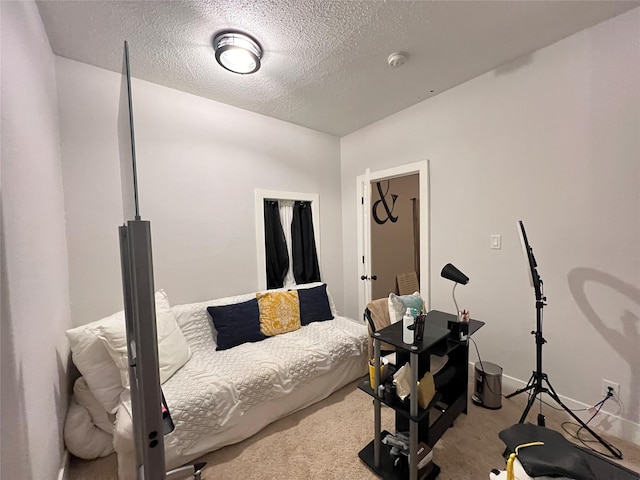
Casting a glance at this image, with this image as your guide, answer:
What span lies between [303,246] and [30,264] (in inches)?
89.6

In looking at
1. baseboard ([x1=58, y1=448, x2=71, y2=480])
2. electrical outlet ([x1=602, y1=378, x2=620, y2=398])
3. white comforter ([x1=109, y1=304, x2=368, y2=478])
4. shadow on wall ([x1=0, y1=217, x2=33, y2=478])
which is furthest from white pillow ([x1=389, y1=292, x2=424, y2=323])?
baseboard ([x1=58, y1=448, x2=71, y2=480])

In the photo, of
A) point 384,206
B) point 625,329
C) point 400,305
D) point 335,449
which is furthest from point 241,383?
point 384,206

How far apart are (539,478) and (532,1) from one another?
7.38ft

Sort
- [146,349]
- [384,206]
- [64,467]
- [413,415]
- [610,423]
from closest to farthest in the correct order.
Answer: [146,349], [413,415], [64,467], [610,423], [384,206]

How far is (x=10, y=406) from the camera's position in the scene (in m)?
0.88

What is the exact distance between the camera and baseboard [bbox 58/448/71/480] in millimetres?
1362

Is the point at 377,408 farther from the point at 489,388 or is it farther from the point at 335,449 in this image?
the point at 489,388

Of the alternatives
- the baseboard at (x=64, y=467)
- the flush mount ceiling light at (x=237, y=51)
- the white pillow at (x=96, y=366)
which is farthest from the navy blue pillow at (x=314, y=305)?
the flush mount ceiling light at (x=237, y=51)

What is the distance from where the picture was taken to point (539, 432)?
874mm

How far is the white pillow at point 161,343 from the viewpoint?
4.87 ft

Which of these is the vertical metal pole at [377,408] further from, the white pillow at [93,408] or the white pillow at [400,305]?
Answer: the white pillow at [93,408]

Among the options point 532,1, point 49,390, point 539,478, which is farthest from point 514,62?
point 49,390

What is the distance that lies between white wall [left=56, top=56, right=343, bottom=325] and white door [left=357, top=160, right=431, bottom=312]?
0.52 meters

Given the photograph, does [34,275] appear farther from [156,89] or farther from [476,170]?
[476,170]
